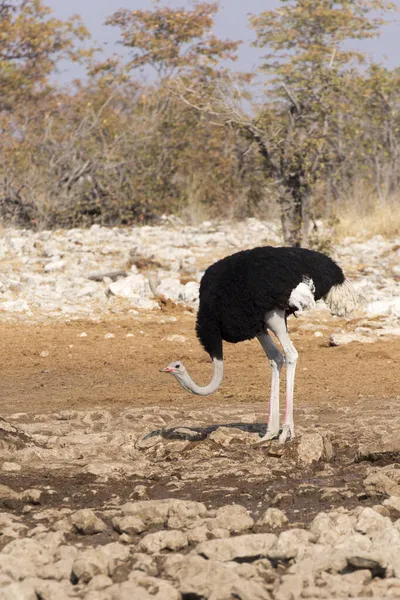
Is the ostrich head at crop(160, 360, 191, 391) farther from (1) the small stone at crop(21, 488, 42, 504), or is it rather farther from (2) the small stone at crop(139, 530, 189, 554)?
(2) the small stone at crop(139, 530, 189, 554)

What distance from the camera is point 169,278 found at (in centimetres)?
1333

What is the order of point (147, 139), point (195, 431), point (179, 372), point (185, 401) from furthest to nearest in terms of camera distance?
point (147, 139), point (185, 401), point (195, 431), point (179, 372)

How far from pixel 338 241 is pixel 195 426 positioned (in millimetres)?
9506

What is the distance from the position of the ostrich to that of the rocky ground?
1.23 feet

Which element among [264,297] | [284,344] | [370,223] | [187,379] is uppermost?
[370,223]

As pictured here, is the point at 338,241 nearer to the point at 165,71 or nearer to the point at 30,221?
the point at 30,221

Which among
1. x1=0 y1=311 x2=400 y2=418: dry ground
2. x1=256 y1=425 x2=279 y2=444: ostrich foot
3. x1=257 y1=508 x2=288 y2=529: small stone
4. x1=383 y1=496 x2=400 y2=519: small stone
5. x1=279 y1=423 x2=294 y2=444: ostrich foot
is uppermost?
x1=383 y1=496 x2=400 y2=519: small stone

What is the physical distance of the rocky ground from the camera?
3969 mm

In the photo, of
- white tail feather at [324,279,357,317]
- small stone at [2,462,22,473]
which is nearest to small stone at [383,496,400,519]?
white tail feather at [324,279,357,317]

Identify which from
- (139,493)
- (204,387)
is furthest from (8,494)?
(204,387)

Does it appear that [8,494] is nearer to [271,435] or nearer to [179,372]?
[179,372]

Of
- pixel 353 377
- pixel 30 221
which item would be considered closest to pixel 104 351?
pixel 353 377

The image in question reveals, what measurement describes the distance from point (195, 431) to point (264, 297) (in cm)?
114

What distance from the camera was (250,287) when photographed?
6.28m
